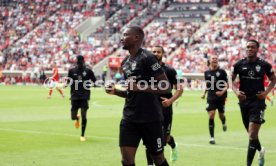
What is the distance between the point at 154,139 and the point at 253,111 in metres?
3.82

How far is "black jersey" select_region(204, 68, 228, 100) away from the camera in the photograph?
1867 centimetres

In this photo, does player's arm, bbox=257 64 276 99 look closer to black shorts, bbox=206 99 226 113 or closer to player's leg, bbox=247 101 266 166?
player's leg, bbox=247 101 266 166

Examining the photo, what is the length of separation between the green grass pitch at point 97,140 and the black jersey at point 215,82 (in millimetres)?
1226

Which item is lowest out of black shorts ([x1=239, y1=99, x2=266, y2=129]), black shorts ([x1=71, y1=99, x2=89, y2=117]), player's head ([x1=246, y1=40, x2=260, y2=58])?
black shorts ([x1=71, y1=99, x2=89, y2=117])

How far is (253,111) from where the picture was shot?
491 inches

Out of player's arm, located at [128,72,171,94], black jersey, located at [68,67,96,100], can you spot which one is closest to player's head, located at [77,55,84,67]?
black jersey, located at [68,67,96,100]

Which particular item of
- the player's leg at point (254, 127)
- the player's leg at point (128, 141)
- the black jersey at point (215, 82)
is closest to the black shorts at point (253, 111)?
the player's leg at point (254, 127)

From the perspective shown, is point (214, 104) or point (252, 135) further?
point (214, 104)

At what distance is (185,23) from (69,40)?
13.3 m

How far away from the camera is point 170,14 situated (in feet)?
208

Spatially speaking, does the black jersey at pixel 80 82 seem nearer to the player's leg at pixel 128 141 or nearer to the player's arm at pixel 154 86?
the player's leg at pixel 128 141

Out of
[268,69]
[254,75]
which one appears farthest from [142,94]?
[268,69]

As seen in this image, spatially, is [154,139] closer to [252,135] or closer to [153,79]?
[153,79]

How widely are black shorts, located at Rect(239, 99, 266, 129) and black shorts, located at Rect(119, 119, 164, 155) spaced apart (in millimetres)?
3719
